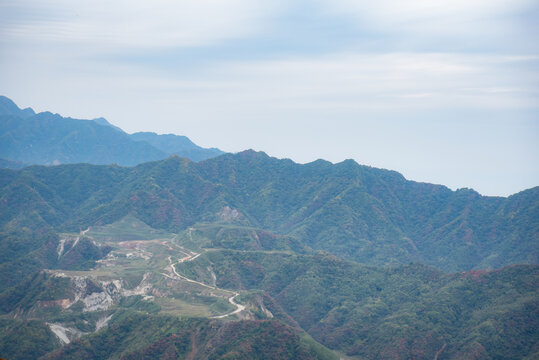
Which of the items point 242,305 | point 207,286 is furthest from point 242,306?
point 207,286

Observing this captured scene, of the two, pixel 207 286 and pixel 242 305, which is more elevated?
pixel 207 286

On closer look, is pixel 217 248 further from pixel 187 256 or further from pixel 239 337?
pixel 239 337

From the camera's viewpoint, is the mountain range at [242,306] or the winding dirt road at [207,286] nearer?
the mountain range at [242,306]

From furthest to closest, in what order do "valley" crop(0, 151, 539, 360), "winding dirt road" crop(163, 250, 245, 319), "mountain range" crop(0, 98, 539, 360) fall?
"winding dirt road" crop(163, 250, 245, 319)
"valley" crop(0, 151, 539, 360)
"mountain range" crop(0, 98, 539, 360)

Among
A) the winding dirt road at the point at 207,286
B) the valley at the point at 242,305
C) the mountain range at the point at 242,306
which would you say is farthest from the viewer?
the winding dirt road at the point at 207,286

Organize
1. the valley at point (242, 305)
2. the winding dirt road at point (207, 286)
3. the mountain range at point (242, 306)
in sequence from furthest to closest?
the winding dirt road at point (207, 286) → the valley at point (242, 305) → the mountain range at point (242, 306)

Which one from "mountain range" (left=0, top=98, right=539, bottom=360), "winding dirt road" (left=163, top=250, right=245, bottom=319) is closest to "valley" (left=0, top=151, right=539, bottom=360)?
"mountain range" (left=0, top=98, right=539, bottom=360)

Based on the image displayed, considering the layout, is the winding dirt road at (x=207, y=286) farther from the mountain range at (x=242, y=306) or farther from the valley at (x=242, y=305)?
the valley at (x=242, y=305)

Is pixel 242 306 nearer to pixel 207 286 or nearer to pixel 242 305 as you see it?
pixel 242 305

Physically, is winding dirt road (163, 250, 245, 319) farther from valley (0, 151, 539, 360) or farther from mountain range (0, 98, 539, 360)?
valley (0, 151, 539, 360)

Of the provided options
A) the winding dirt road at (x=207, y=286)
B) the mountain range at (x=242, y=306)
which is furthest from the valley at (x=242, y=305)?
the winding dirt road at (x=207, y=286)

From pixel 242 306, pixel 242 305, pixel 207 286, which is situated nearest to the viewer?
pixel 242 306
